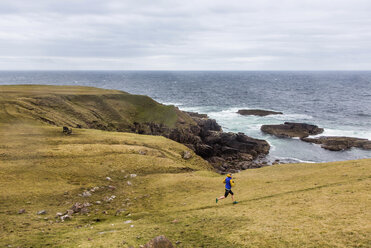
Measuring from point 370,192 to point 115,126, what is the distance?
169 ft

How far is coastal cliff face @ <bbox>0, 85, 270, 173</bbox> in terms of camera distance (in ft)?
182

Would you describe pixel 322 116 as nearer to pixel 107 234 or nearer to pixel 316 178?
pixel 316 178

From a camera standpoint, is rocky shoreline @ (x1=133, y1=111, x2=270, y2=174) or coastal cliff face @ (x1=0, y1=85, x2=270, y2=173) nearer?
coastal cliff face @ (x1=0, y1=85, x2=270, y2=173)

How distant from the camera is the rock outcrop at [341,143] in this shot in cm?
7031

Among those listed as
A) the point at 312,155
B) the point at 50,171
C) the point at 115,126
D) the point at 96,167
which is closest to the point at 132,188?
the point at 96,167

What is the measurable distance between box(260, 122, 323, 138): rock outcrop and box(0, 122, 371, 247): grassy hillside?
149 ft

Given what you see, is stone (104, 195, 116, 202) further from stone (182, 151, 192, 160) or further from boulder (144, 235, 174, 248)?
stone (182, 151, 192, 160)

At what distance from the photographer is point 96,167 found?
34844 mm

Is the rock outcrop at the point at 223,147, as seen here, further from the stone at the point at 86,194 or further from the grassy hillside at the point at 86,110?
the stone at the point at 86,194

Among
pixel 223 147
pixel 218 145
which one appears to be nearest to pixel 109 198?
pixel 223 147

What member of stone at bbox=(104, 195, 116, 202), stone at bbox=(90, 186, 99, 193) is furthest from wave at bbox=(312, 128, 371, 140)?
stone at bbox=(90, 186, 99, 193)

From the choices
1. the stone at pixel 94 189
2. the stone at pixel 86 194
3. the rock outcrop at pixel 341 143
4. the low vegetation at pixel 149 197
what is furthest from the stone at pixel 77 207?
the rock outcrop at pixel 341 143

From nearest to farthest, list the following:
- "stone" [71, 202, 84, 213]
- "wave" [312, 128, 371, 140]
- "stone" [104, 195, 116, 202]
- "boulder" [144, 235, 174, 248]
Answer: "boulder" [144, 235, 174, 248] < "stone" [71, 202, 84, 213] < "stone" [104, 195, 116, 202] < "wave" [312, 128, 371, 140]

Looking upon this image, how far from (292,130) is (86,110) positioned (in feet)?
201
